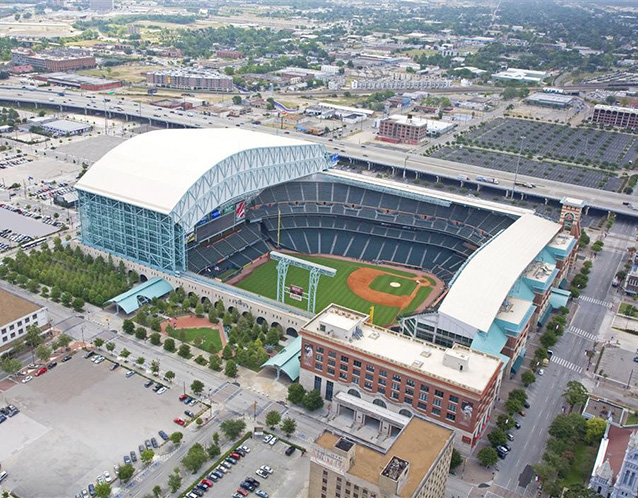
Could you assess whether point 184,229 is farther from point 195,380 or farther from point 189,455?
point 189,455

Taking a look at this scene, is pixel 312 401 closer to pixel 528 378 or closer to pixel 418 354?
pixel 418 354

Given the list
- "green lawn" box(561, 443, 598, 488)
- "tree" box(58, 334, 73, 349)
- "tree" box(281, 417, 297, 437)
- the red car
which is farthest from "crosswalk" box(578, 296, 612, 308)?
the red car

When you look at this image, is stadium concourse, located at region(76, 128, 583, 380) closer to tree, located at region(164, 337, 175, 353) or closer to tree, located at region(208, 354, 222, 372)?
tree, located at region(208, 354, 222, 372)

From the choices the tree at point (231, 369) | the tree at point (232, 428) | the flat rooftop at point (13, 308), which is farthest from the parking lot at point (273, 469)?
the flat rooftop at point (13, 308)

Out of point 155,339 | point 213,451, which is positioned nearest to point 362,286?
point 155,339

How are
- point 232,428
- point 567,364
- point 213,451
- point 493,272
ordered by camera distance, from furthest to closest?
point 493,272
point 567,364
point 232,428
point 213,451
